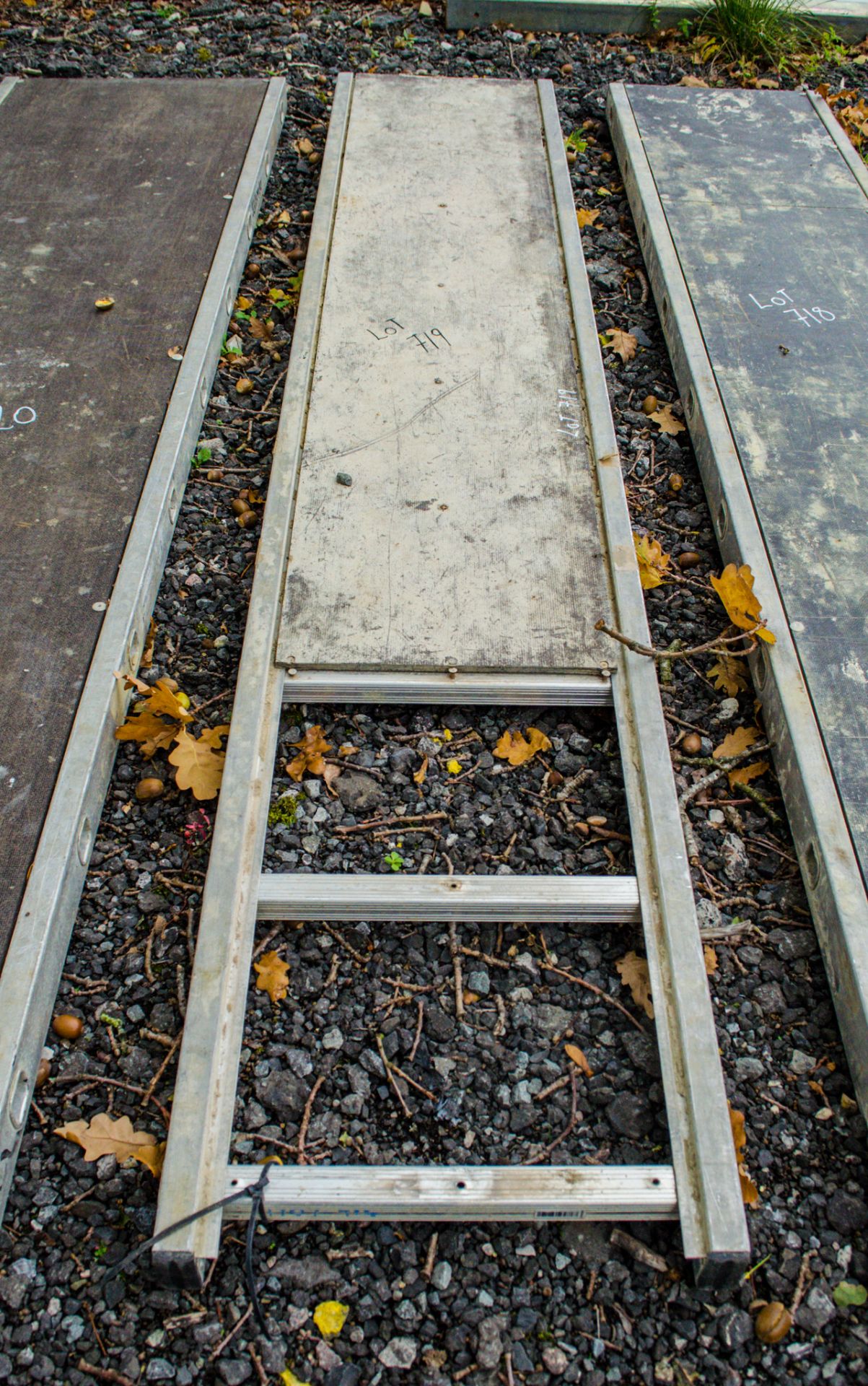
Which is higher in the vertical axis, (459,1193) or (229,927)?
(229,927)

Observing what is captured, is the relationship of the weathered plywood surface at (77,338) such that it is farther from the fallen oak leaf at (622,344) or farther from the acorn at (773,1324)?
the acorn at (773,1324)

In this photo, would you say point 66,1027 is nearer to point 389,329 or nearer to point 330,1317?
point 330,1317

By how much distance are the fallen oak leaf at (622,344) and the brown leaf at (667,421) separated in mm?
364

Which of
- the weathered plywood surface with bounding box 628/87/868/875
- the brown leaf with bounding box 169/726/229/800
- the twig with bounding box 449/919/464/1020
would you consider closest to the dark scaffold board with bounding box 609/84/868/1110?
the weathered plywood surface with bounding box 628/87/868/875

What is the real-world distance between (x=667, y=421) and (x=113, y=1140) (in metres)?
3.17

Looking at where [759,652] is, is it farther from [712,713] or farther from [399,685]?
[399,685]

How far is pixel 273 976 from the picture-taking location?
259cm

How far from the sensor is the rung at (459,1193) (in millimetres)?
2207

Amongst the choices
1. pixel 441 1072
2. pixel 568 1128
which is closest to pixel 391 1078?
pixel 441 1072

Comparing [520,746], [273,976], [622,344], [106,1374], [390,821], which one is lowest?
[106,1374]

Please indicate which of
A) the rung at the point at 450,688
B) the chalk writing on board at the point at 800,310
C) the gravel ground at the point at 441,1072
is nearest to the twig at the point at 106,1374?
the gravel ground at the point at 441,1072

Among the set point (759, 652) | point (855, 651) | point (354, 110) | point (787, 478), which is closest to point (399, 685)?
point (759, 652)

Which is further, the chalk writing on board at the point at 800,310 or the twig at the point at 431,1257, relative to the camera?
the chalk writing on board at the point at 800,310

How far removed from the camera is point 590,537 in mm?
3430
